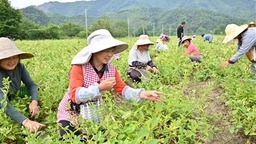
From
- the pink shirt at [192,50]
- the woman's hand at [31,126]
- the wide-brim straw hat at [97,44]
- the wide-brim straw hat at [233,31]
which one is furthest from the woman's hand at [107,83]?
the pink shirt at [192,50]

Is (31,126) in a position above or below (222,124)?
above

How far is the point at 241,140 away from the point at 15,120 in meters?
2.24

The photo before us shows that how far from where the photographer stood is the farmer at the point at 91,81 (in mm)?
2830

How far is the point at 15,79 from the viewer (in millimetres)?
3682

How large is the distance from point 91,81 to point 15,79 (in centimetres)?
112

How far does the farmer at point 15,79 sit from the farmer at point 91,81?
34 centimetres

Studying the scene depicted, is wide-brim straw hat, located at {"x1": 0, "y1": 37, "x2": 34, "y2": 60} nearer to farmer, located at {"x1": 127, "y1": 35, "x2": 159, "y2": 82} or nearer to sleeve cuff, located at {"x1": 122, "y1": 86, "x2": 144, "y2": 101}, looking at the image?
sleeve cuff, located at {"x1": 122, "y1": 86, "x2": 144, "y2": 101}

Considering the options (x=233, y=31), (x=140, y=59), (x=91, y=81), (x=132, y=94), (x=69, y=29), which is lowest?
(x=69, y=29)

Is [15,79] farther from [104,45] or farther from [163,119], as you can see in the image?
[163,119]

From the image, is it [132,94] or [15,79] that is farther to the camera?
[15,79]

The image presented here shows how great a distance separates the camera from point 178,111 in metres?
3.23

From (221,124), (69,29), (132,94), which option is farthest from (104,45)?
(69,29)

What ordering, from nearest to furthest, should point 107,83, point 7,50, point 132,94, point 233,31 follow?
point 107,83 → point 132,94 → point 7,50 → point 233,31

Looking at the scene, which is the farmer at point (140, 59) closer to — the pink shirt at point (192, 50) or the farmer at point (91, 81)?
the pink shirt at point (192, 50)
